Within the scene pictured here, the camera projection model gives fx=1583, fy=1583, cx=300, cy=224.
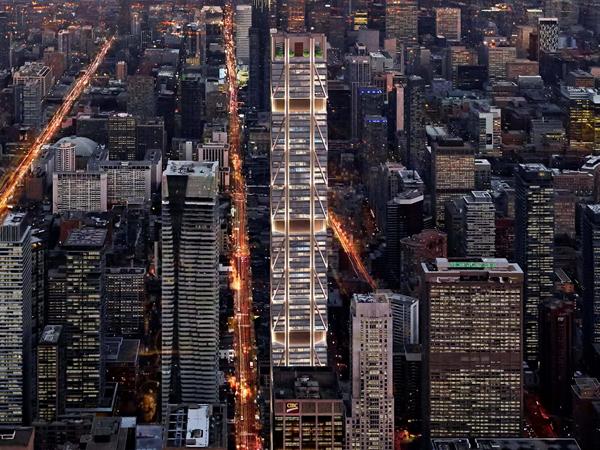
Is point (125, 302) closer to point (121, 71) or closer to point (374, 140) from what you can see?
point (374, 140)

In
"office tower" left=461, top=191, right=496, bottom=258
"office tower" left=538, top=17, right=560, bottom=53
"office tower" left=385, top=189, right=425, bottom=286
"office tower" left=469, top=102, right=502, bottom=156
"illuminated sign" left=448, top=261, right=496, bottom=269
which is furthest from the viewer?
"office tower" left=538, top=17, right=560, bottom=53

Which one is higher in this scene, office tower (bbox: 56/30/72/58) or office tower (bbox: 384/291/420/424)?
office tower (bbox: 56/30/72/58)

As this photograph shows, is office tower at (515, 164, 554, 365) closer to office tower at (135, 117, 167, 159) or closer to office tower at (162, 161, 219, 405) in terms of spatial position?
office tower at (162, 161, 219, 405)

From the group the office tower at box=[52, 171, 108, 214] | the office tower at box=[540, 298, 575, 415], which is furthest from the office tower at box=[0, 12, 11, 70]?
the office tower at box=[540, 298, 575, 415]

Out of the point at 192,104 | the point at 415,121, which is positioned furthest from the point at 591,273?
the point at 192,104

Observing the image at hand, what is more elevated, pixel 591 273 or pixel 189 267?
pixel 189 267

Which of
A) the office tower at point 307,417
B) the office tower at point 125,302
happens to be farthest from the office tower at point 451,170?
the office tower at point 307,417
